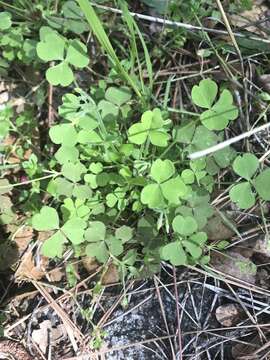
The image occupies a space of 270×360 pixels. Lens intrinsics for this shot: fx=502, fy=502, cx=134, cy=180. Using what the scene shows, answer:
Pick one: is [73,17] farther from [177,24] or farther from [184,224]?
[184,224]

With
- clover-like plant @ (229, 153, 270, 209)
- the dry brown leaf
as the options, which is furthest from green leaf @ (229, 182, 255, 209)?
the dry brown leaf

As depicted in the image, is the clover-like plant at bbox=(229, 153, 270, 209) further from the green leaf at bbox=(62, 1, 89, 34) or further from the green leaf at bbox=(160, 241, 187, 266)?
the green leaf at bbox=(62, 1, 89, 34)

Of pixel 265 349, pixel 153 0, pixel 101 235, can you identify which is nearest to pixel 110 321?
pixel 101 235

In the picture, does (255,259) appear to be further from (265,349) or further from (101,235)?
(101,235)

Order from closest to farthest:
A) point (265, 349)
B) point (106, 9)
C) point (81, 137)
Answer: point (265, 349) < point (81, 137) < point (106, 9)

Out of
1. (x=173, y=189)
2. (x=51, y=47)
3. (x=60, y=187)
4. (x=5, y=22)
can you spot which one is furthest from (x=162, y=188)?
(x=5, y=22)
